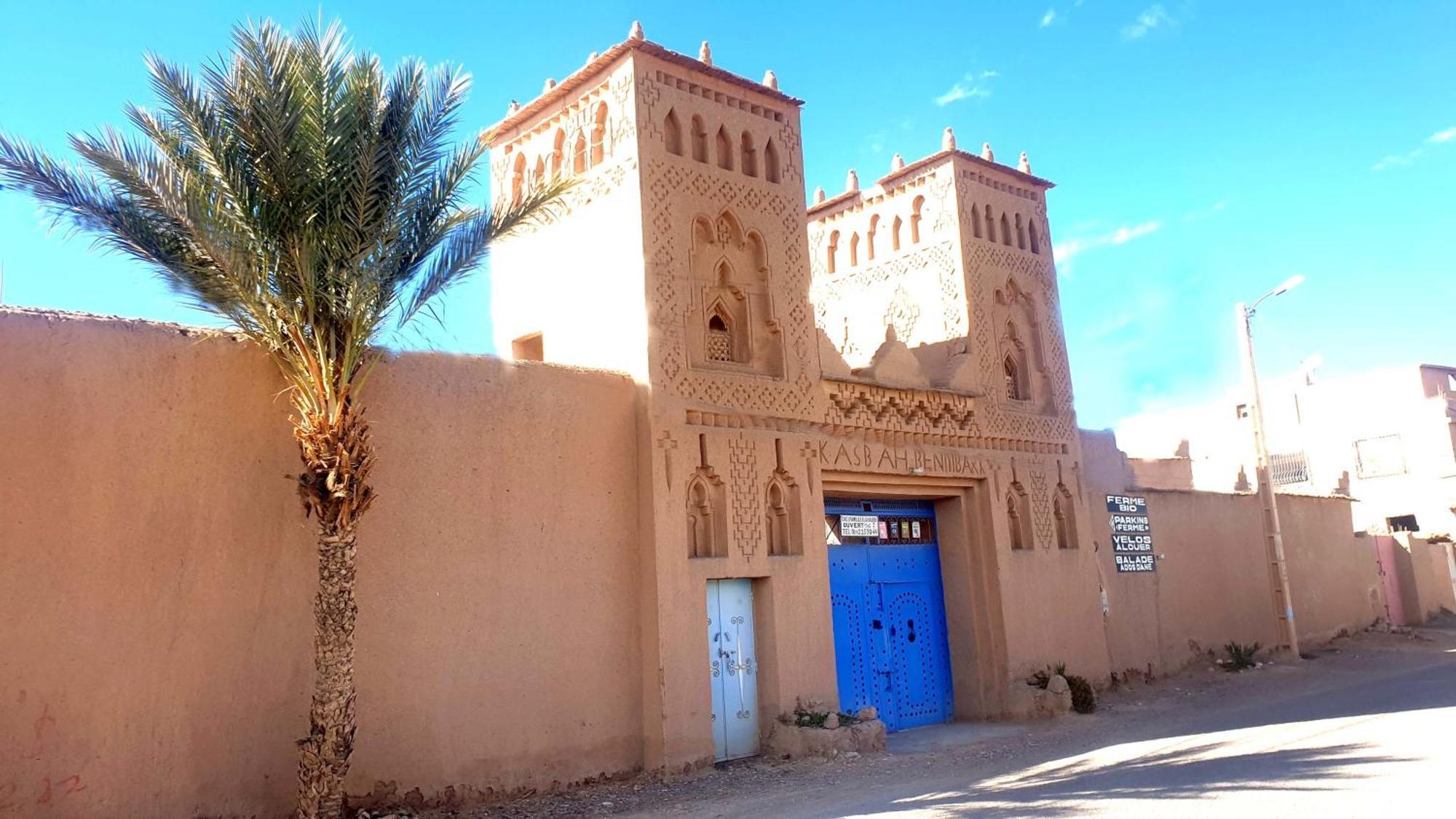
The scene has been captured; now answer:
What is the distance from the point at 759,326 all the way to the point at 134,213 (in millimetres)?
6400

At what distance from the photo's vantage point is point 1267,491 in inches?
729

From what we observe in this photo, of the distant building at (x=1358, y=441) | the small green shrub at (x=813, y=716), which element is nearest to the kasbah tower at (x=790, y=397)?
the small green shrub at (x=813, y=716)

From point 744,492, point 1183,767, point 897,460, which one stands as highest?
point 897,460

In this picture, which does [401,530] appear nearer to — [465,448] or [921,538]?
[465,448]

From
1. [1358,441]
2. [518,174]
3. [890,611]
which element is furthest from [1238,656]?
[1358,441]

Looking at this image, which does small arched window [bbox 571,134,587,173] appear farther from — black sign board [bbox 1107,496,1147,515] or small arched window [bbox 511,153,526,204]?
black sign board [bbox 1107,496,1147,515]

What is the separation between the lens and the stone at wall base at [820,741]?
1057 centimetres

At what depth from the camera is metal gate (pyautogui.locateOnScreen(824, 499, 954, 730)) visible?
12.7 metres

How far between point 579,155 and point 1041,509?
7.75 meters

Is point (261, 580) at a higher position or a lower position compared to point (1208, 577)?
higher

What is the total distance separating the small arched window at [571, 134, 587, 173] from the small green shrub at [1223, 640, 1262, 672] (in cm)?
1265

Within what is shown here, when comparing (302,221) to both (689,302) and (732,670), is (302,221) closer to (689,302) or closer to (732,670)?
(689,302)

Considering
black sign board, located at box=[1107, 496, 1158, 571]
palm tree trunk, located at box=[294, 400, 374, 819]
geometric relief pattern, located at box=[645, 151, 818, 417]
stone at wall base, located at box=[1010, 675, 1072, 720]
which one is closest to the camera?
palm tree trunk, located at box=[294, 400, 374, 819]

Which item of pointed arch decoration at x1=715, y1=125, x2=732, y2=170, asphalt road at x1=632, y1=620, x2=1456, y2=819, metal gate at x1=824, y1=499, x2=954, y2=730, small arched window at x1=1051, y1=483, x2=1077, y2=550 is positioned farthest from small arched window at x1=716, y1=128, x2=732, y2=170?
small arched window at x1=1051, y1=483, x2=1077, y2=550
